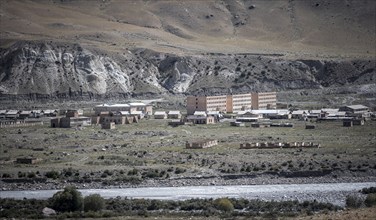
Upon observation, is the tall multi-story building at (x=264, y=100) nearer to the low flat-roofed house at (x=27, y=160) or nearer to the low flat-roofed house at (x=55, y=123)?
the low flat-roofed house at (x=55, y=123)

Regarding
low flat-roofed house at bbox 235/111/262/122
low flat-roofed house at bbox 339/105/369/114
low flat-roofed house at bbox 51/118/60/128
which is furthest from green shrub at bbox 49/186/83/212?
low flat-roofed house at bbox 339/105/369/114

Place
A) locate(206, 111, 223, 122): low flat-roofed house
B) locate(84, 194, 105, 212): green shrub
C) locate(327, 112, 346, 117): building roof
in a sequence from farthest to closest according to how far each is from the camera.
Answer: locate(206, 111, 223, 122): low flat-roofed house → locate(327, 112, 346, 117): building roof → locate(84, 194, 105, 212): green shrub

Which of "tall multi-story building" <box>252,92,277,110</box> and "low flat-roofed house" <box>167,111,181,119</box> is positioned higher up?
"tall multi-story building" <box>252,92,277,110</box>

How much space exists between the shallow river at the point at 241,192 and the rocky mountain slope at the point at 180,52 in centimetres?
7281

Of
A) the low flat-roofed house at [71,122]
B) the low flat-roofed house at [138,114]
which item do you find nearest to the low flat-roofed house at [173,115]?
the low flat-roofed house at [138,114]

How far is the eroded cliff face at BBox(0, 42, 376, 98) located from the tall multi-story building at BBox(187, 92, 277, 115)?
450 inches

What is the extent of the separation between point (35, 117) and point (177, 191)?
5676cm

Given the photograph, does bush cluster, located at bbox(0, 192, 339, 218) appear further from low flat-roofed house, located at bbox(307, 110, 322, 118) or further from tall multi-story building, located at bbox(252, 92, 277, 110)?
tall multi-story building, located at bbox(252, 92, 277, 110)

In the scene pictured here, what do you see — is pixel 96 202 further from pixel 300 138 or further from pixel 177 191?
pixel 300 138

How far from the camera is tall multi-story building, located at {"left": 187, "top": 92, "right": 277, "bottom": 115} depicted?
424 feet

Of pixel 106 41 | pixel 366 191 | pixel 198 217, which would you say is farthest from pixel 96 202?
pixel 106 41

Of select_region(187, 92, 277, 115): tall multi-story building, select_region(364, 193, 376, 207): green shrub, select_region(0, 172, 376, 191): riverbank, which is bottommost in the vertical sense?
select_region(364, 193, 376, 207): green shrub

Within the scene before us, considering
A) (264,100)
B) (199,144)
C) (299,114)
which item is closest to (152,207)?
(199,144)

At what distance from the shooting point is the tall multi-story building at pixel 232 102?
129250mm
